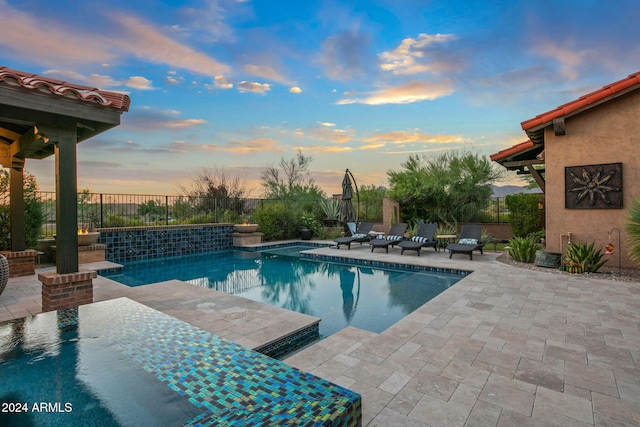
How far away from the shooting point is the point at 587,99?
24.2ft

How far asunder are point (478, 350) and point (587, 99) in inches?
282

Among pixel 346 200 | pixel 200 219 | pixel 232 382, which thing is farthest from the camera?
pixel 346 200

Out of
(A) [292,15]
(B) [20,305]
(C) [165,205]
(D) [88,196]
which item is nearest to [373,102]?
(A) [292,15]

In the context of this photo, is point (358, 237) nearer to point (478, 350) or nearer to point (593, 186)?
point (593, 186)

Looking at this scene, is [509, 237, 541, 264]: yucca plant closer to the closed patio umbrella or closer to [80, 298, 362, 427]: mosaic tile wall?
the closed patio umbrella

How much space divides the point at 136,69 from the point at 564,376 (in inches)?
471

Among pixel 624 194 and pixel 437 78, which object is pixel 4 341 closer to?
pixel 624 194

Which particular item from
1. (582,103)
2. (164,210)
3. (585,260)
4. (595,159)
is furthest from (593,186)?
(164,210)

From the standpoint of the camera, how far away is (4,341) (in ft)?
8.34

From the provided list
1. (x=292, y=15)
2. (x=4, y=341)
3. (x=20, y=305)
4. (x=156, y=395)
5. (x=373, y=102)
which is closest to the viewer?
(x=156, y=395)

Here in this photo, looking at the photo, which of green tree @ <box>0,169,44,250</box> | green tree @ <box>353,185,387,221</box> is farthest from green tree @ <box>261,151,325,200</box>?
green tree @ <box>0,169,44,250</box>

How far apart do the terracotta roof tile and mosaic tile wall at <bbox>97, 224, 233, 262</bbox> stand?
11485 millimetres

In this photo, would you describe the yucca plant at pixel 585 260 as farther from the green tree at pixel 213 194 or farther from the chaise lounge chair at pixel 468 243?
the green tree at pixel 213 194

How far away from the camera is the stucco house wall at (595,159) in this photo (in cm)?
735
